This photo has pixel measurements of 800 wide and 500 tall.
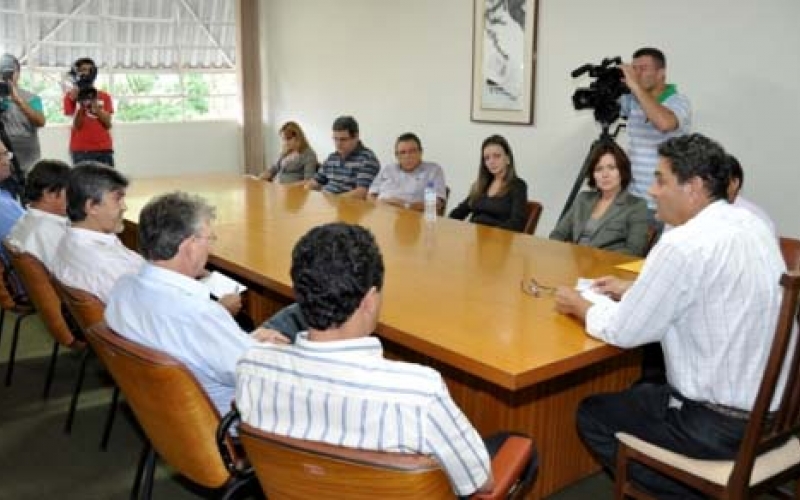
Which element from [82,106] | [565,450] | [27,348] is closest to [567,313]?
[565,450]

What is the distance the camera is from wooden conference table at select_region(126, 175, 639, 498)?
1957mm

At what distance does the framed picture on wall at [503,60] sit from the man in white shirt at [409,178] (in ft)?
3.49

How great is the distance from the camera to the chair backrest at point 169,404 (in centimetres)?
169

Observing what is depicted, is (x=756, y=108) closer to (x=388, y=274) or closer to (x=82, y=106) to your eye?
(x=388, y=274)

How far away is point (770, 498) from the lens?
2.53 m

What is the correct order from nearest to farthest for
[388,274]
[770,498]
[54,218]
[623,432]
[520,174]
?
[623,432]
[770,498]
[388,274]
[54,218]
[520,174]

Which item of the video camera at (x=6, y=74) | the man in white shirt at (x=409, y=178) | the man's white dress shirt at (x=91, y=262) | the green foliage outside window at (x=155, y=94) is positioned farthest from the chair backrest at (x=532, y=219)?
the green foliage outside window at (x=155, y=94)

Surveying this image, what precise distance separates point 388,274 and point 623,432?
3.23ft

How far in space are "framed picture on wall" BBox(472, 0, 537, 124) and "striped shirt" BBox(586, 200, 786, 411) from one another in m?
3.72

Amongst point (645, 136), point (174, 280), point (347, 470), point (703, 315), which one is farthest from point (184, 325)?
point (645, 136)

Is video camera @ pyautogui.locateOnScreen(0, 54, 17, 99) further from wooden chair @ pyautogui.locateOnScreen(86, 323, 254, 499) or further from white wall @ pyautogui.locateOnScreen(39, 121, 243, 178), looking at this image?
wooden chair @ pyautogui.locateOnScreen(86, 323, 254, 499)

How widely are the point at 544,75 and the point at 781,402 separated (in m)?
3.93

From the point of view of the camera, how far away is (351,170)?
211 inches

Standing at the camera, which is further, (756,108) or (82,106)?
(82,106)
